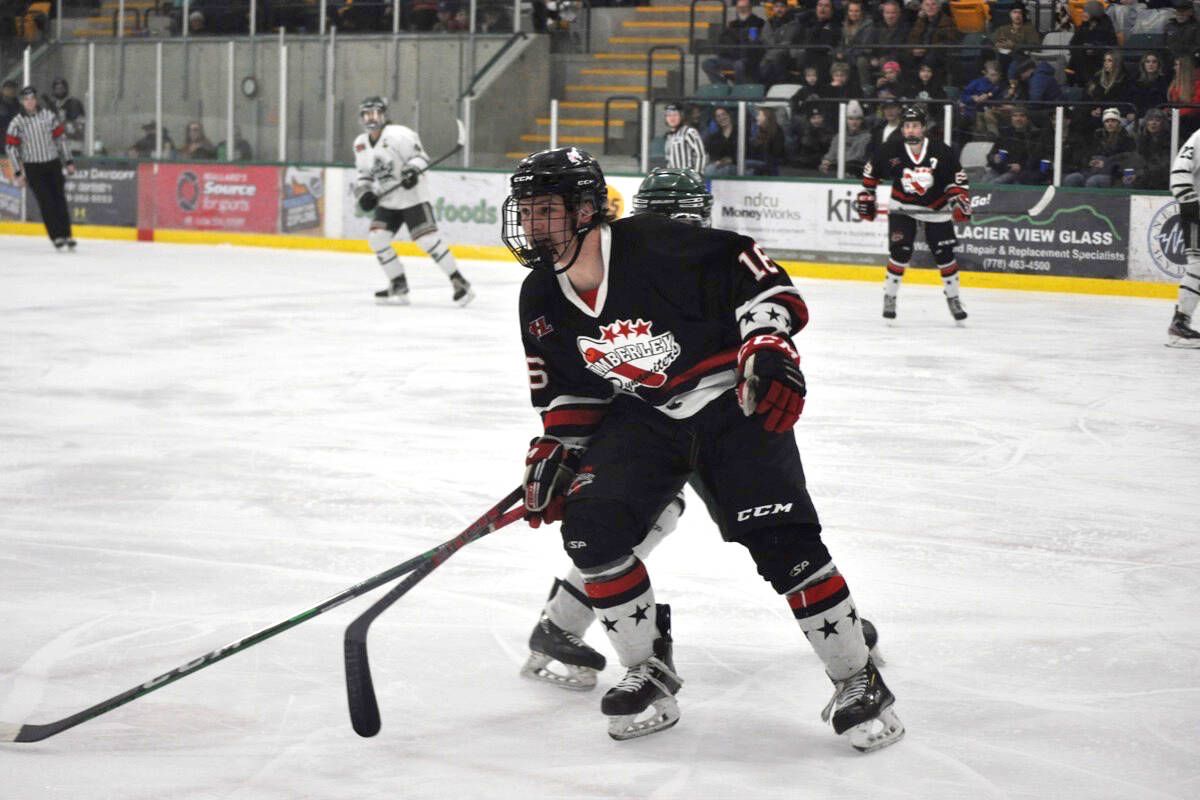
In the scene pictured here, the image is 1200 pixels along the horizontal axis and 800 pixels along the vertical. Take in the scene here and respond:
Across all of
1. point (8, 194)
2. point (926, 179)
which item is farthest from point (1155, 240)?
point (8, 194)

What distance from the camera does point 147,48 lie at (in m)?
15.4

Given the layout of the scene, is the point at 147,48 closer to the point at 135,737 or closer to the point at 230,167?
the point at 230,167

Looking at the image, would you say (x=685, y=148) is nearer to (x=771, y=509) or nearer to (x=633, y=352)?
(x=633, y=352)

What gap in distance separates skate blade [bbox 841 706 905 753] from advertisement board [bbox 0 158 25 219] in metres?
14.7

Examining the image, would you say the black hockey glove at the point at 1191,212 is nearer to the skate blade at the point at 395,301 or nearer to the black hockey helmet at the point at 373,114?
the skate blade at the point at 395,301

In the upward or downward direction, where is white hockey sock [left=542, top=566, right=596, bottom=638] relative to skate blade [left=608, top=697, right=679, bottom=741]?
upward

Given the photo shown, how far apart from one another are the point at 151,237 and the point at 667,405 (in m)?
13.1

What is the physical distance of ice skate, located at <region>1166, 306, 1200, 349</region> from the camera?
312 inches

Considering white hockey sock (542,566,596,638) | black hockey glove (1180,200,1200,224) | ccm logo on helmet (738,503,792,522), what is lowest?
white hockey sock (542,566,596,638)

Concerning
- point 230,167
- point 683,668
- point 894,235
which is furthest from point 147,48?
point 683,668

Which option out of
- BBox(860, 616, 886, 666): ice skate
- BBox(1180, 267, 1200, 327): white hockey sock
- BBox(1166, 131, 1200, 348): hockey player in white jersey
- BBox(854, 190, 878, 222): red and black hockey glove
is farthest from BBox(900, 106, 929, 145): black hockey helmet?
BBox(860, 616, 886, 666): ice skate

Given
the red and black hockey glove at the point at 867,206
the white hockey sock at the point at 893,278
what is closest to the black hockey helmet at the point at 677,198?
the white hockey sock at the point at 893,278

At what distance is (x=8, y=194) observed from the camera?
1569 centimetres

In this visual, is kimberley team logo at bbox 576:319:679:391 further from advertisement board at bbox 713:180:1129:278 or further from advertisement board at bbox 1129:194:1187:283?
advertisement board at bbox 713:180:1129:278
